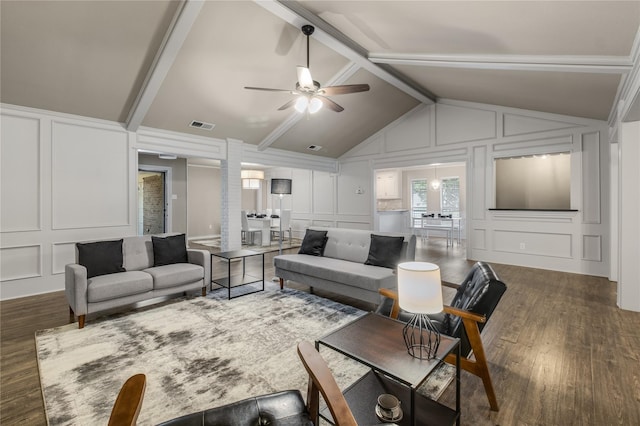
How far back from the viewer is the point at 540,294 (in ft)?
13.1

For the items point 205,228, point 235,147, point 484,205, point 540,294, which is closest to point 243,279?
point 235,147

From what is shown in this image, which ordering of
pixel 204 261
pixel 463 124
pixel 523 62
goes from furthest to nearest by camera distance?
pixel 463 124 < pixel 204 261 < pixel 523 62

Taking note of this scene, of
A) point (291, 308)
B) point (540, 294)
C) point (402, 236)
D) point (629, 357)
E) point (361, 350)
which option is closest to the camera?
point (361, 350)

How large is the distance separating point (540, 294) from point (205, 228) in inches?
348

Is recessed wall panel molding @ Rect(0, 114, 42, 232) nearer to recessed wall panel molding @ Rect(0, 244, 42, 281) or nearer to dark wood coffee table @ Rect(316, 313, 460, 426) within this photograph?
recessed wall panel molding @ Rect(0, 244, 42, 281)

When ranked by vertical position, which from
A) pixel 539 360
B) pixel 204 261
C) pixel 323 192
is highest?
pixel 323 192

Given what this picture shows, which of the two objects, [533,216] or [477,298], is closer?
[477,298]

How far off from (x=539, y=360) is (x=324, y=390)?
7.24 feet

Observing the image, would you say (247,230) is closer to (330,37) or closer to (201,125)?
(201,125)

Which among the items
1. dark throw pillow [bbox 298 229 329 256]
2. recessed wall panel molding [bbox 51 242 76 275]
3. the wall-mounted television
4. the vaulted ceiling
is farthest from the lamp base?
the wall-mounted television

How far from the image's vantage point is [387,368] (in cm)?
146

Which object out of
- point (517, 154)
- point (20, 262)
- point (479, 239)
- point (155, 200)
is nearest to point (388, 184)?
point (479, 239)

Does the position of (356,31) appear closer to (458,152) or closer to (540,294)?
(458,152)

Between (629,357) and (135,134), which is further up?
(135,134)
